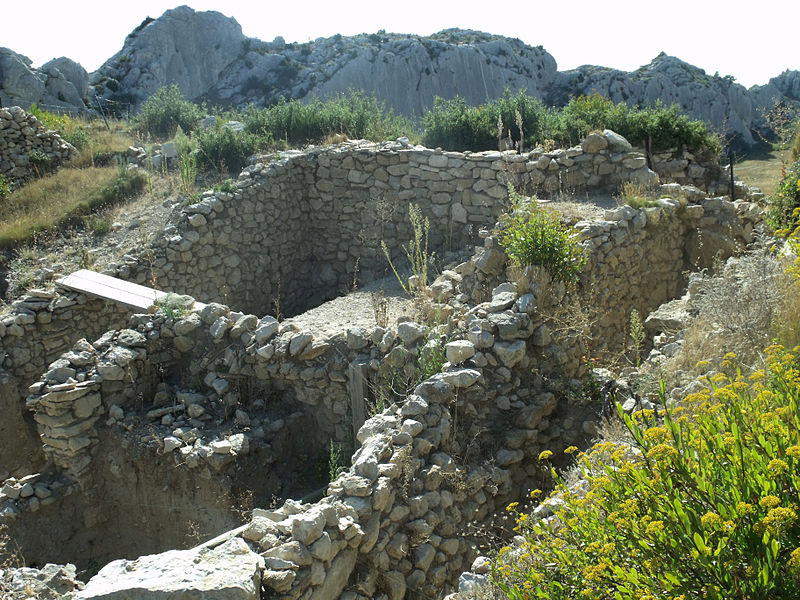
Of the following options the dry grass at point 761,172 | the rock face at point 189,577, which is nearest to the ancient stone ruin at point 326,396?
the rock face at point 189,577

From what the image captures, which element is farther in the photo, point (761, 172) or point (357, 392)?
point (761, 172)

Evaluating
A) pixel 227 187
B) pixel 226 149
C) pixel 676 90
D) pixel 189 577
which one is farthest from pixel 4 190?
pixel 676 90

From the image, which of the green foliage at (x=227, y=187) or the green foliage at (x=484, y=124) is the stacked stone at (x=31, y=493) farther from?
the green foliage at (x=484, y=124)

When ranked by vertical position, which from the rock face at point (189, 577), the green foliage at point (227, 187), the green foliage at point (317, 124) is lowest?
the rock face at point (189, 577)

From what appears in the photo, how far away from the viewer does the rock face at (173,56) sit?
98.4ft

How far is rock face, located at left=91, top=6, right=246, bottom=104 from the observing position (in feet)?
98.4

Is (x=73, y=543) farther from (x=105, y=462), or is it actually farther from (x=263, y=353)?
(x=263, y=353)

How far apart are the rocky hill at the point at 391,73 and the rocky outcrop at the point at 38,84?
14.9ft

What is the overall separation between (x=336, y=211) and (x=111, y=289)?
4165mm

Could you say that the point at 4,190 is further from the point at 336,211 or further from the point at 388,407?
the point at 388,407

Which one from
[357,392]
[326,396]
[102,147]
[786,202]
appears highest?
[102,147]

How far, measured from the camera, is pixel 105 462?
7.01 meters

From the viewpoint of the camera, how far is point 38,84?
21.3 m

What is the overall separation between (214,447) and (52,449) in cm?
184
